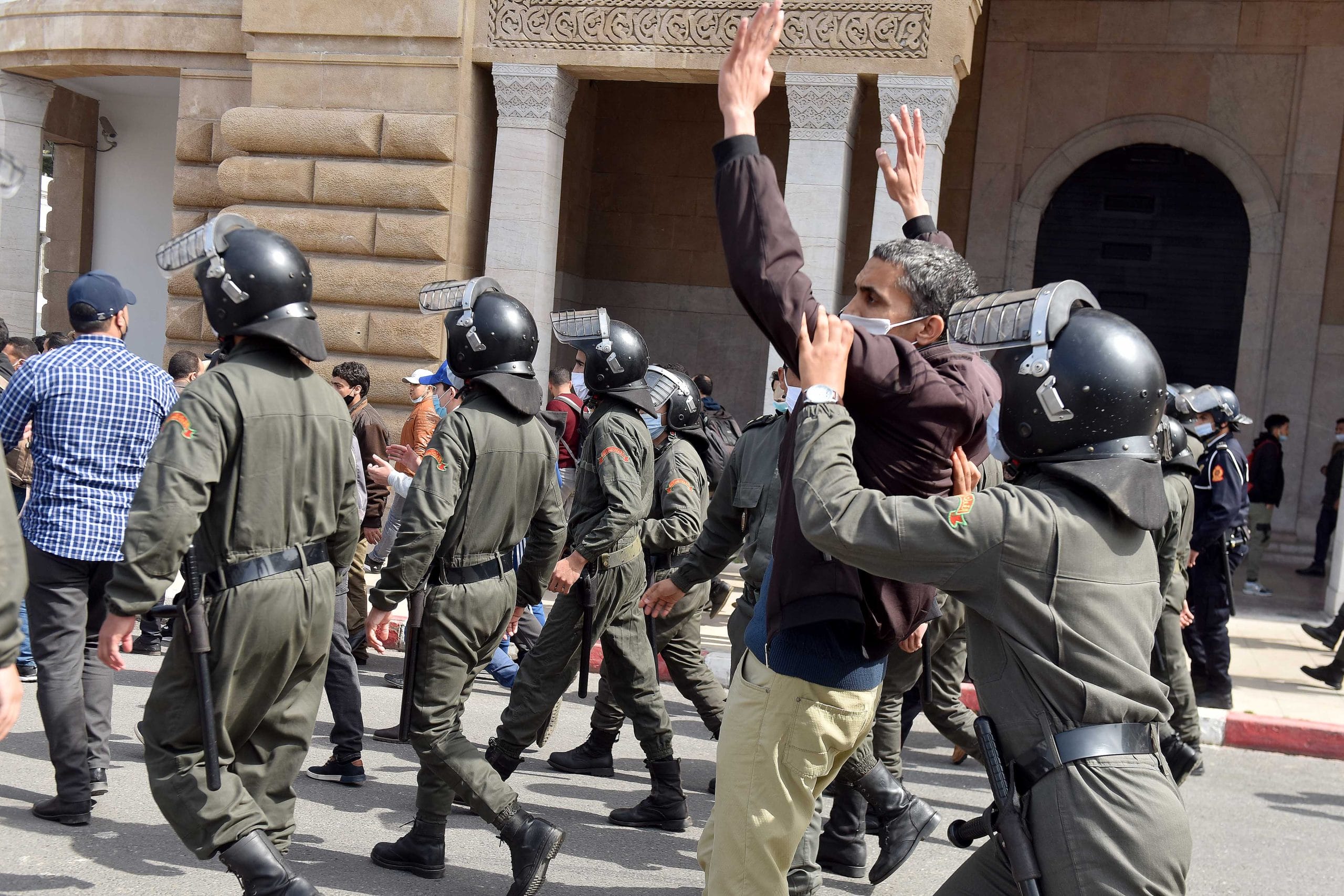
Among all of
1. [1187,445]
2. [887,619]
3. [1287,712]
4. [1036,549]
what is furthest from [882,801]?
[1287,712]

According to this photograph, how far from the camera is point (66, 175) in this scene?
15234 mm

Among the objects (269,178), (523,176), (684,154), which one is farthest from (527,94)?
(684,154)

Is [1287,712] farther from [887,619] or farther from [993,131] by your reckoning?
[993,131]

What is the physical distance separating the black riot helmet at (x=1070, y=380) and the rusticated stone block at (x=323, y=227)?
9.41m

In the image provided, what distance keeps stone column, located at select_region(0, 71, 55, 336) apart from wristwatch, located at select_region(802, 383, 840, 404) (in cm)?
1243

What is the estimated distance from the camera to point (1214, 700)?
25.4 ft

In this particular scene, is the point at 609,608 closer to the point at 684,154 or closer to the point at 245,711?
the point at 245,711

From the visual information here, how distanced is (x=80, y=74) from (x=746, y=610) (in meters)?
11.4

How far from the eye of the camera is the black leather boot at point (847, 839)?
4730 millimetres

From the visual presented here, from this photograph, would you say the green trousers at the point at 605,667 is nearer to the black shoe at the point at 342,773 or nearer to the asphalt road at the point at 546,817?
the asphalt road at the point at 546,817

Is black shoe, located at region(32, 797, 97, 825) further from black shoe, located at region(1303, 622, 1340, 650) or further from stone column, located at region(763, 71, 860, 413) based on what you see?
black shoe, located at region(1303, 622, 1340, 650)

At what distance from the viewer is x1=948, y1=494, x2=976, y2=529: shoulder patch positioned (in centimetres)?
244

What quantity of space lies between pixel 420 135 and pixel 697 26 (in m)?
2.63

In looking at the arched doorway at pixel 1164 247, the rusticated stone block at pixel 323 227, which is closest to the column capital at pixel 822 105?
the rusticated stone block at pixel 323 227
